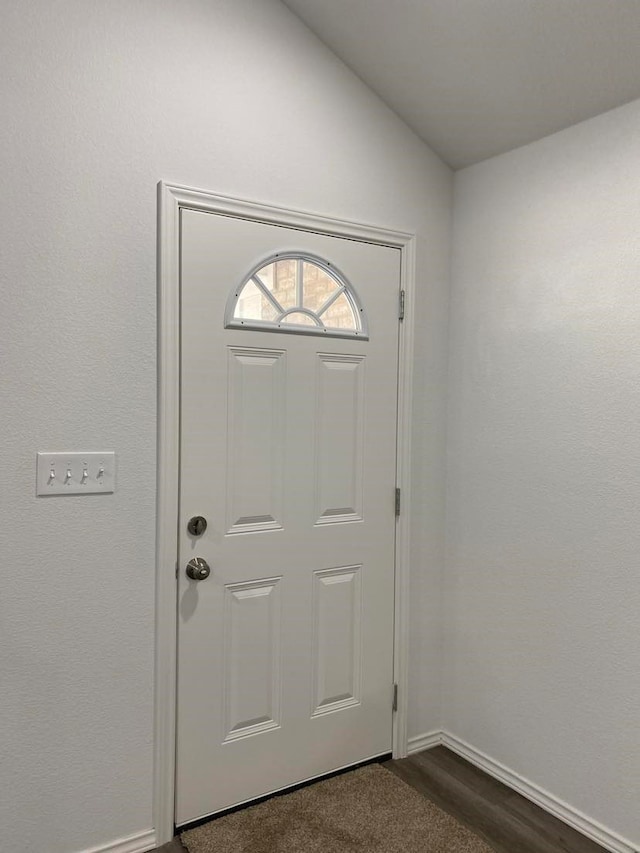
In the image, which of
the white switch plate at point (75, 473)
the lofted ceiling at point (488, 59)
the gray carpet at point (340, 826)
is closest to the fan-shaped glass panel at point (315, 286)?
the lofted ceiling at point (488, 59)

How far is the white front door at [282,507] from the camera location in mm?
1940

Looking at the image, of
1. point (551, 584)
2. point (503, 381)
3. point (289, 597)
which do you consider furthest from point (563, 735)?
point (503, 381)

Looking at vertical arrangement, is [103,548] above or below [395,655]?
above

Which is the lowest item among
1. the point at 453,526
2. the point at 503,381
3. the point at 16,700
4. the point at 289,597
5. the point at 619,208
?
the point at 16,700

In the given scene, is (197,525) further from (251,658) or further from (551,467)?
(551,467)

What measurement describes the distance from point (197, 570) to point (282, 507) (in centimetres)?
36

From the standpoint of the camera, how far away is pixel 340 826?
1964 mm

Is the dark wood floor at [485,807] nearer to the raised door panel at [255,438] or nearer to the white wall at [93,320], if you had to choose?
the white wall at [93,320]

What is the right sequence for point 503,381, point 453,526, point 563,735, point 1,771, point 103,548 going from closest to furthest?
1. point 1,771
2. point 103,548
3. point 563,735
4. point 503,381
5. point 453,526

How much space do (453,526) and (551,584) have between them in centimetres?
48

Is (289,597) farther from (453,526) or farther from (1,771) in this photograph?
(1,771)

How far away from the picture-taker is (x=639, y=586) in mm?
1861

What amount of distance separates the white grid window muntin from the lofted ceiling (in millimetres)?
709

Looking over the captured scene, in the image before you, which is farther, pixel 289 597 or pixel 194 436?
pixel 289 597
